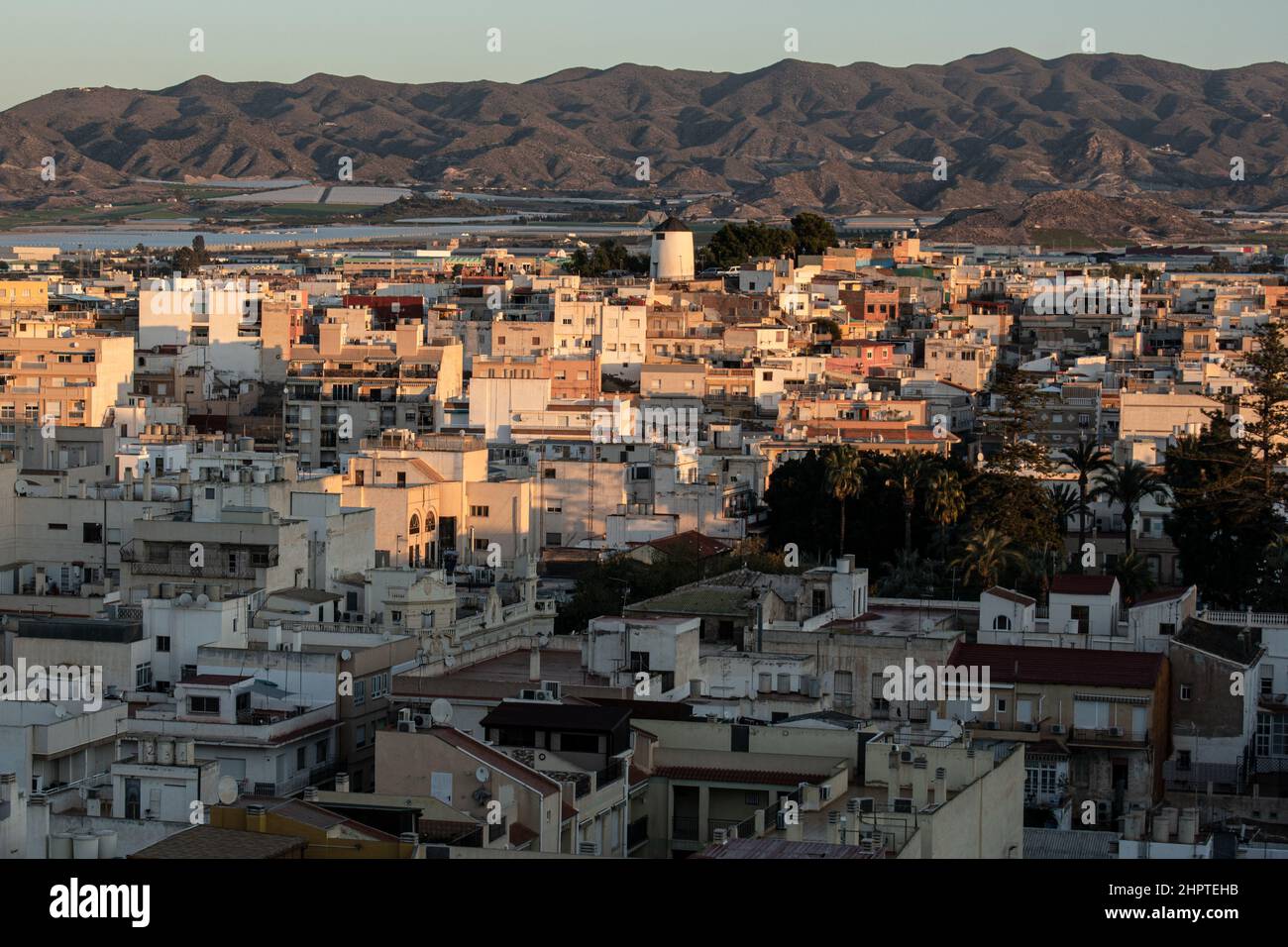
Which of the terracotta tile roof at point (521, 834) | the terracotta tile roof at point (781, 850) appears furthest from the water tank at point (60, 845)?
the terracotta tile roof at point (781, 850)

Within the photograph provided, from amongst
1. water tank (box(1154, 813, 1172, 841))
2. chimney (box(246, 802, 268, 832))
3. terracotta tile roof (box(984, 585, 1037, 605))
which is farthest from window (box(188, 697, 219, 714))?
terracotta tile roof (box(984, 585, 1037, 605))

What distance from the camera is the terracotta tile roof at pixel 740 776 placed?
80.0 feet

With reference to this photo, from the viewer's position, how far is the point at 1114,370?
74375 mm

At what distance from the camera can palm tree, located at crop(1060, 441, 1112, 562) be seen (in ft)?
160

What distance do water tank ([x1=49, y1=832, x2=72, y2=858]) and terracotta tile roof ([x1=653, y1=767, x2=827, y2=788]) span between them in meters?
6.61

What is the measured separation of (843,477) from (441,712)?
77.8ft

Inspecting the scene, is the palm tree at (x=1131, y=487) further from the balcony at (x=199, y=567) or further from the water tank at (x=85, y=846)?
the water tank at (x=85, y=846)

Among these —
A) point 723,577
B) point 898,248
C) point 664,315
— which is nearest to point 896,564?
point 723,577

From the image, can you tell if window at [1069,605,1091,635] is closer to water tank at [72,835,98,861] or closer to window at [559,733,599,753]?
window at [559,733,599,753]

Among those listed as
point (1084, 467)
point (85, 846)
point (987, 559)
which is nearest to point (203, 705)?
point (85, 846)

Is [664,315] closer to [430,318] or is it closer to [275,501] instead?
[430,318]

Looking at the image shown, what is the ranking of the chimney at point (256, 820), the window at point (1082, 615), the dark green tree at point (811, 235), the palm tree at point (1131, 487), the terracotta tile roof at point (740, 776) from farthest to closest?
the dark green tree at point (811, 235) < the palm tree at point (1131, 487) < the window at point (1082, 615) < the terracotta tile roof at point (740, 776) < the chimney at point (256, 820)

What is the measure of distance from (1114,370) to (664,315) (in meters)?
13.3

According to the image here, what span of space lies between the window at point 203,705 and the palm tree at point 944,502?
70.4 feet
